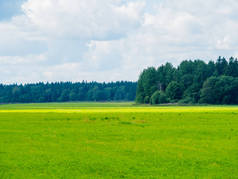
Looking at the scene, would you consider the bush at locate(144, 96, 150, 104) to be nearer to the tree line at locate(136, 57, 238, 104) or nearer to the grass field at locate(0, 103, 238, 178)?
the tree line at locate(136, 57, 238, 104)

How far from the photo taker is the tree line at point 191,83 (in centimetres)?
15475

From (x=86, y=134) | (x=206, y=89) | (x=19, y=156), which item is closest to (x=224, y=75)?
(x=206, y=89)

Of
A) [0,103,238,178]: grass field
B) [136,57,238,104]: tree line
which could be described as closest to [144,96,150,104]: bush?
[136,57,238,104]: tree line

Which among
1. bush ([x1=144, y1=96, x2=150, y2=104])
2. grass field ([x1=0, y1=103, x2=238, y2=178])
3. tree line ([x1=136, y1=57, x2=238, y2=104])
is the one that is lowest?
grass field ([x1=0, y1=103, x2=238, y2=178])

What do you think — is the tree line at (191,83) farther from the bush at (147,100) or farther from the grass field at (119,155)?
the grass field at (119,155)

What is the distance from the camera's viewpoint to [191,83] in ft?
566

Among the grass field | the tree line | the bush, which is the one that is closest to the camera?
the grass field

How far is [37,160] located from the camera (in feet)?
73.2

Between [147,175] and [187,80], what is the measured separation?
156 m

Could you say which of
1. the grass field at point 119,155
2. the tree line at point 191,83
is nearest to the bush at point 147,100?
the tree line at point 191,83

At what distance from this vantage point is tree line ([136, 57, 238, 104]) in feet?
508

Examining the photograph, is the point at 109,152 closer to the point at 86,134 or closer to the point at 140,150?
the point at 140,150

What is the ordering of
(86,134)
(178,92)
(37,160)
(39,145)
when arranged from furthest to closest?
1. (178,92)
2. (86,134)
3. (39,145)
4. (37,160)

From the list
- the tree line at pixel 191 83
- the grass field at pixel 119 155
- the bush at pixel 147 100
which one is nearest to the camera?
the grass field at pixel 119 155
